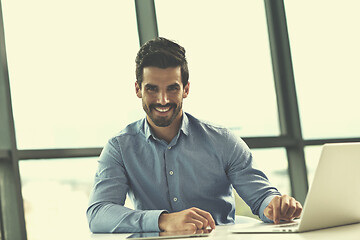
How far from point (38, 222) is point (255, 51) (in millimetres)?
2117

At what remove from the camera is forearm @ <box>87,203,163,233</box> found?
5.46 feet

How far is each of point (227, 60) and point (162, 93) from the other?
1.95 metres

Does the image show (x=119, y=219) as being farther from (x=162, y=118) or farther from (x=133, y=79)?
(x=133, y=79)

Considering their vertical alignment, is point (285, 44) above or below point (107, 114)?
above

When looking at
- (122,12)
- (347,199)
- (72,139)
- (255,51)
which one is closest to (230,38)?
(255,51)

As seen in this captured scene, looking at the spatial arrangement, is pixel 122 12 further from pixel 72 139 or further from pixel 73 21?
pixel 72 139

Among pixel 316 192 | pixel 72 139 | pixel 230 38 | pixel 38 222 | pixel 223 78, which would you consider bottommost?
pixel 38 222

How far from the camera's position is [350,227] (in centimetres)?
148

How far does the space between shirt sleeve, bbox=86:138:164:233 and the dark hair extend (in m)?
0.34

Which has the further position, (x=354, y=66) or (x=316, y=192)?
(x=354, y=66)

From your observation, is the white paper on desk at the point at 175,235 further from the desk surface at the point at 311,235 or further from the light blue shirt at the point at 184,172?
the light blue shirt at the point at 184,172

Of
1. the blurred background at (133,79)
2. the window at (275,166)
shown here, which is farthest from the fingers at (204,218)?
the window at (275,166)

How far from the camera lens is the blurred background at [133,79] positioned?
121 inches

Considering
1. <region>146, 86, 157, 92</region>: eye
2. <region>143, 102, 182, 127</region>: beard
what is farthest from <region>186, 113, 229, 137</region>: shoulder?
<region>146, 86, 157, 92</region>: eye
